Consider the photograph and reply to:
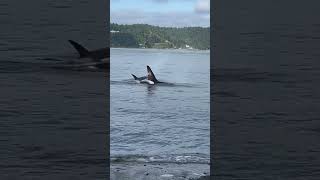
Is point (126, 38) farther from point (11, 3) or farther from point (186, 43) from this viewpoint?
point (11, 3)

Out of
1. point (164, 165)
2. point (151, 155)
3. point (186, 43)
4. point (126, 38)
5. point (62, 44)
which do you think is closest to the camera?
point (62, 44)

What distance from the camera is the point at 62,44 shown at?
3254 mm

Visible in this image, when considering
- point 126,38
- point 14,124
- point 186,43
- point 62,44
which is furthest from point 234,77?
point 186,43

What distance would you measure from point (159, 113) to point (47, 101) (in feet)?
7.69

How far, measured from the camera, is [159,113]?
550 centimetres

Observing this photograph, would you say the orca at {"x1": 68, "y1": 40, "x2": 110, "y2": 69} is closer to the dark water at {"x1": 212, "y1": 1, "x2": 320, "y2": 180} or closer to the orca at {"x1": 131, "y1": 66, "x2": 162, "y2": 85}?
the dark water at {"x1": 212, "y1": 1, "x2": 320, "y2": 180}

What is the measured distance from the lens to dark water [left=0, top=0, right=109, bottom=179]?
324cm

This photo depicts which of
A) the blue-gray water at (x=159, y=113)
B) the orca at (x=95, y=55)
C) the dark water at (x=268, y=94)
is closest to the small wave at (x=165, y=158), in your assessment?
the blue-gray water at (x=159, y=113)

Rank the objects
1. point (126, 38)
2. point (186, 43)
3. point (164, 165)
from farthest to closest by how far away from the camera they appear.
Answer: point (186, 43), point (126, 38), point (164, 165)

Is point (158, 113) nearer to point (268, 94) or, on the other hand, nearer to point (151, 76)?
point (151, 76)

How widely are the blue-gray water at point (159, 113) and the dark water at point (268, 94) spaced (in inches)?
13.9

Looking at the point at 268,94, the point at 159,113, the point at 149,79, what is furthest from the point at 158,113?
the point at 268,94

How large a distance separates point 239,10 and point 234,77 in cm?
43

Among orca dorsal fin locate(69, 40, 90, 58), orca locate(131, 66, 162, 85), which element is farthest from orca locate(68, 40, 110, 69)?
orca locate(131, 66, 162, 85)
